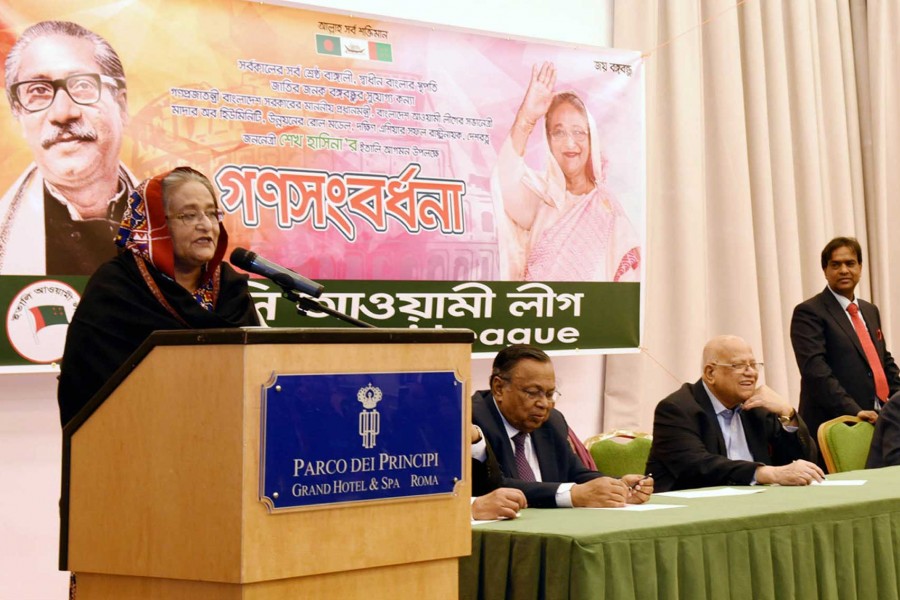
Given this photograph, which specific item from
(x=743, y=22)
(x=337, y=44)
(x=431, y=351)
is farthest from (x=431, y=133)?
(x=431, y=351)

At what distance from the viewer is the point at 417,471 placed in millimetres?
1991

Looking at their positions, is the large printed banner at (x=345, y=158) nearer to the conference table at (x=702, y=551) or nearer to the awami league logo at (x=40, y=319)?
the awami league logo at (x=40, y=319)

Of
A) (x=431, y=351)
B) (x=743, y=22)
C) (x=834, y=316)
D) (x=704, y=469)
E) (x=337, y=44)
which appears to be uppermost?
(x=743, y=22)

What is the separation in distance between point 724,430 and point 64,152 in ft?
8.68

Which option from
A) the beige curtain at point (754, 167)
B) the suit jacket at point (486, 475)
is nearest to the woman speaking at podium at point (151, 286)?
the suit jacket at point (486, 475)

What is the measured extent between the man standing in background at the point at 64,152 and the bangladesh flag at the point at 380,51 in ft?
3.66

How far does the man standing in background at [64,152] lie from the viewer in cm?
425

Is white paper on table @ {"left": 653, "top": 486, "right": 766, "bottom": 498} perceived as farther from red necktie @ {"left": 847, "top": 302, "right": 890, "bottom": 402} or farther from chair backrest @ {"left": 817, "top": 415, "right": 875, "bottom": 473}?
red necktie @ {"left": 847, "top": 302, "right": 890, "bottom": 402}

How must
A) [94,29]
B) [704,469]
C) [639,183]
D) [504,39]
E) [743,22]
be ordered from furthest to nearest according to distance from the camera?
[743,22] < [639,183] < [504,39] < [94,29] < [704,469]

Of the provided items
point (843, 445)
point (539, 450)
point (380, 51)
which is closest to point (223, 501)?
point (539, 450)

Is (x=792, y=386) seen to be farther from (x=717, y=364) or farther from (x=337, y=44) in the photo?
(x=337, y=44)

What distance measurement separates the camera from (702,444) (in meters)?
4.29

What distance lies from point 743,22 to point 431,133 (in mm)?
2725

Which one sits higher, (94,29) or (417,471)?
(94,29)
